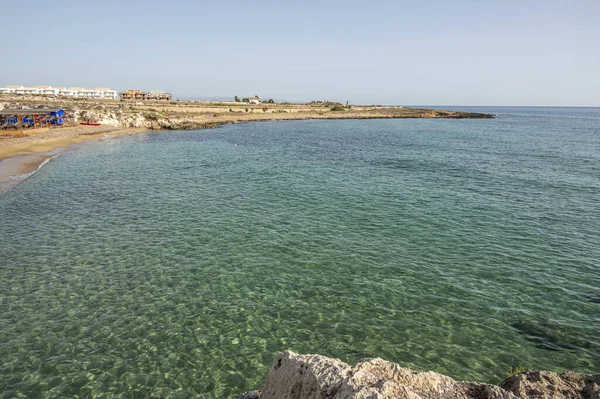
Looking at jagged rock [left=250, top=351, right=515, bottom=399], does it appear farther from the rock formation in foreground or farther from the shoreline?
the shoreline

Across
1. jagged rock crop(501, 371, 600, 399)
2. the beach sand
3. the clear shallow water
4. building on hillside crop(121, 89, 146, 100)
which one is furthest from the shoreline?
building on hillside crop(121, 89, 146, 100)

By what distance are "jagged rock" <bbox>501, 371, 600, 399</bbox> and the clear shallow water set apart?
15.1 feet

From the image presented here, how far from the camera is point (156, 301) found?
14.9 meters

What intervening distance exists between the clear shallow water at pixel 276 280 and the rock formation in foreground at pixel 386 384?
4697 mm

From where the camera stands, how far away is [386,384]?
17.7 ft

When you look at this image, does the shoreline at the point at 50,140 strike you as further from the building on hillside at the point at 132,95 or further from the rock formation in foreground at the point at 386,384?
the building on hillside at the point at 132,95

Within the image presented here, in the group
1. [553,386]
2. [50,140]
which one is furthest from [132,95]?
[553,386]

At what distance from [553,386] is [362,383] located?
3916 mm

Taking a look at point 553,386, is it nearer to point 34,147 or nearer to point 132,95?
point 34,147

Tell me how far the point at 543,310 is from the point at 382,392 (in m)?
13.1

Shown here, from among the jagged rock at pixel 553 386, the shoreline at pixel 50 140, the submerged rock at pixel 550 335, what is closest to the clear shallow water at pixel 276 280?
the submerged rock at pixel 550 335

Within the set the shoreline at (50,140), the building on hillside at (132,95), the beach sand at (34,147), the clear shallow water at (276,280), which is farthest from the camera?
the building on hillside at (132,95)

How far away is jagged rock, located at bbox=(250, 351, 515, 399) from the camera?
17.5 feet

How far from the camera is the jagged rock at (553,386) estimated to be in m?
6.31
